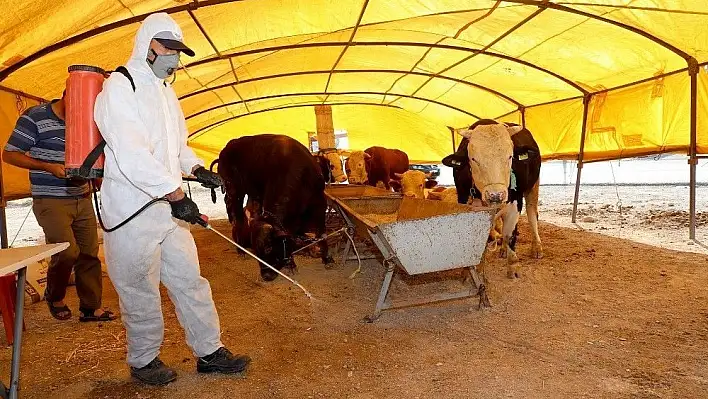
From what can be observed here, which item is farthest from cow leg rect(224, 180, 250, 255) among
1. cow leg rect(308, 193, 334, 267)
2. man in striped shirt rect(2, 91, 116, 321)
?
man in striped shirt rect(2, 91, 116, 321)

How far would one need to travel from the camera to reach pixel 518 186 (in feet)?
22.4

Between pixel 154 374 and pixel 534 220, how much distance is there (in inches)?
231

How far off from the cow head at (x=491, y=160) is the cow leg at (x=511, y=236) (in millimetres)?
792

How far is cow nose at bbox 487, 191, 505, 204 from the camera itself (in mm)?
5462

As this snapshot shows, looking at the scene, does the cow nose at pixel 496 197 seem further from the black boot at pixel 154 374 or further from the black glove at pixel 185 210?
the black boot at pixel 154 374

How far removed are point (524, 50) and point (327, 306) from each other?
6.01 m

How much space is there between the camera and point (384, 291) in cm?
486

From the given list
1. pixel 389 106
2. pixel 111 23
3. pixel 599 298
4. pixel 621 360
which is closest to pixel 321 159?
pixel 389 106

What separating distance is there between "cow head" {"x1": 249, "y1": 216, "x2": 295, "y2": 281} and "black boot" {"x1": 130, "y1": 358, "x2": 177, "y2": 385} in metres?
2.89

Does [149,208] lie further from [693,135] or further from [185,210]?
[693,135]

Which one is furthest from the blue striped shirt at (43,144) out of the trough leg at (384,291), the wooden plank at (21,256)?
the trough leg at (384,291)

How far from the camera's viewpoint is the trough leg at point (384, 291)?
4.80 meters

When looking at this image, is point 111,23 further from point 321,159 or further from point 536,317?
point 321,159

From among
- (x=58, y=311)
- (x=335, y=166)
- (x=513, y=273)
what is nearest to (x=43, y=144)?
(x=58, y=311)
